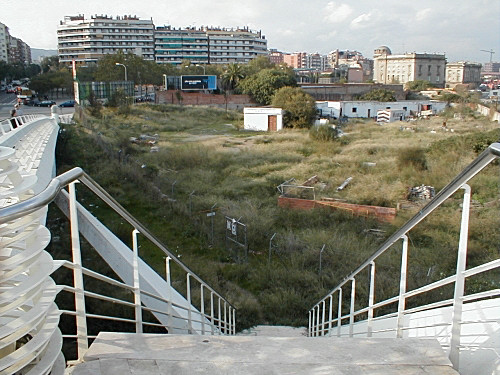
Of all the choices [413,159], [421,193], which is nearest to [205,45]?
[413,159]

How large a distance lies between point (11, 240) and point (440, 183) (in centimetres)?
1609

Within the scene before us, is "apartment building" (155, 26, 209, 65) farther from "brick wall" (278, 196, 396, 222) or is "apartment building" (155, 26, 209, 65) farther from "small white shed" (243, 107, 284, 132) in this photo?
"brick wall" (278, 196, 396, 222)

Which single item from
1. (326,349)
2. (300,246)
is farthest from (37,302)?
(300,246)

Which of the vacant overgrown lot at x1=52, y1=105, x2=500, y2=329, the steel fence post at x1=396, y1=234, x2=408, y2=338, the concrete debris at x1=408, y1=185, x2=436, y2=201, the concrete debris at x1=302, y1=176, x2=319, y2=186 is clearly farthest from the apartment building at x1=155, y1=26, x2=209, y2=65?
the steel fence post at x1=396, y1=234, x2=408, y2=338

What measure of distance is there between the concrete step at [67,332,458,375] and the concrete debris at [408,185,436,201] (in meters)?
13.1

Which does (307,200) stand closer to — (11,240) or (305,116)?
(11,240)

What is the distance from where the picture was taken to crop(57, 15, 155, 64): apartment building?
101 meters

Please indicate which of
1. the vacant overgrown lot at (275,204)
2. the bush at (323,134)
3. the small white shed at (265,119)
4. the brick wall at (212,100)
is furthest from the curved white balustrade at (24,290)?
the brick wall at (212,100)

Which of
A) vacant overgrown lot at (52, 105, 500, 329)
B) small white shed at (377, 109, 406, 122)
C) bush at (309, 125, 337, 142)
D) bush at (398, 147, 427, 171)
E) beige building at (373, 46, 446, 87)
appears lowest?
vacant overgrown lot at (52, 105, 500, 329)

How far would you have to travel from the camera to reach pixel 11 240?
1.53 metres

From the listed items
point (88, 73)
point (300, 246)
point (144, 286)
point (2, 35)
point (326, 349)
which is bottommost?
point (300, 246)

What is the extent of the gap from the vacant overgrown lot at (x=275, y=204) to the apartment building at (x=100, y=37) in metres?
81.2

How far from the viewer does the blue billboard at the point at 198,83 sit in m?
53.1

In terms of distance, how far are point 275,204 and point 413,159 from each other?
291 inches
